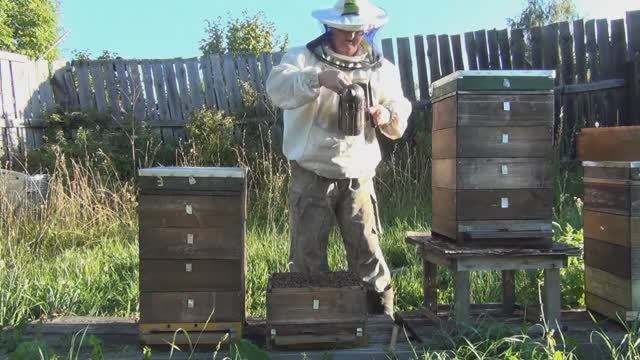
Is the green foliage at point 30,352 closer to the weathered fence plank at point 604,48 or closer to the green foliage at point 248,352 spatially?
the green foliage at point 248,352

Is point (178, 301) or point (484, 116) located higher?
point (484, 116)

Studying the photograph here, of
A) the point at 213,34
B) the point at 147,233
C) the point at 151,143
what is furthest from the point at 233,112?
the point at 213,34

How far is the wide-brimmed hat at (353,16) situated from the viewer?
9.64 ft

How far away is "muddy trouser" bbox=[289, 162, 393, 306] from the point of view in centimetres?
318

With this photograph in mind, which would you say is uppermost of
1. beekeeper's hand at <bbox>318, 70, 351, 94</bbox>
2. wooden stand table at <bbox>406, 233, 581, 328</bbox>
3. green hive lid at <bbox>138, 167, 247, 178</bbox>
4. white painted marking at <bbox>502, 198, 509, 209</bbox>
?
beekeeper's hand at <bbox>318, 70, 351, 94</bbox>

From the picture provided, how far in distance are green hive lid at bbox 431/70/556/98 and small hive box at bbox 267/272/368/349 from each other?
103cm

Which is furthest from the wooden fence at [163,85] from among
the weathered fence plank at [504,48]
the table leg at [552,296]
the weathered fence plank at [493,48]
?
the table leg at [552,296]

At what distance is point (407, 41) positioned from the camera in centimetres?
698

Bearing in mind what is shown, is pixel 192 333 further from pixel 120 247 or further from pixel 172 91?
pixel 172 91

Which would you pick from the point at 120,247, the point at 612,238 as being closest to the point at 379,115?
the point at 612,238

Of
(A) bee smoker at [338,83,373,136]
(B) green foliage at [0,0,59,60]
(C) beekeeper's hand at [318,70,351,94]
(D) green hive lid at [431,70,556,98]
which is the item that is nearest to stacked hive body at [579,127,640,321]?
(D) green hive lid at [431,70,556,98]

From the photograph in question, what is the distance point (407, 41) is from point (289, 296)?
4922mm

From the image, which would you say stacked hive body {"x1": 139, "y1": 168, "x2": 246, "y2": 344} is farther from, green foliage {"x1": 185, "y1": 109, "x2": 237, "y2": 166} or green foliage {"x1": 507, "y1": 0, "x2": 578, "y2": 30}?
green foliage {"x1": 507, "y1": 0, "x2": 578, "y2": 30}

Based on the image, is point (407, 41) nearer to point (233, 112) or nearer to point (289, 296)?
point (233, 112)
